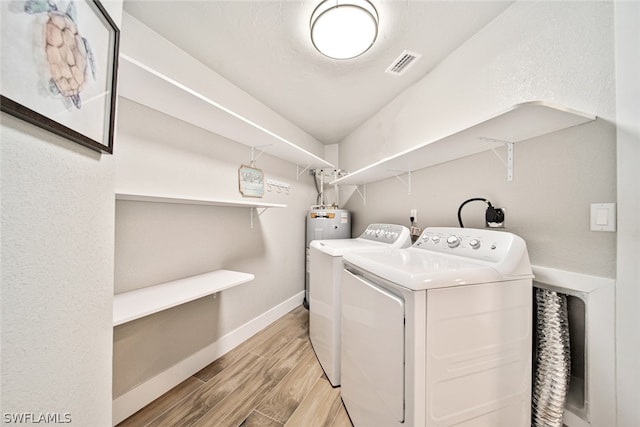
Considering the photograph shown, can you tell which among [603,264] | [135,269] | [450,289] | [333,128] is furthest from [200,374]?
[333,128]

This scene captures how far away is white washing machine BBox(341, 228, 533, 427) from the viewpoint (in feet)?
2.74

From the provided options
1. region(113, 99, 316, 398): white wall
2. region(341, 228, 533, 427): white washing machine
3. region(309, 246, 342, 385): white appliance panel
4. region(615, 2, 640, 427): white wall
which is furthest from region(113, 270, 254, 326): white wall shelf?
region(615, 2, 640, 427): white wall

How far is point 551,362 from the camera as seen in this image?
1034mm

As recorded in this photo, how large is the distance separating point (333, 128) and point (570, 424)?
3145 mm

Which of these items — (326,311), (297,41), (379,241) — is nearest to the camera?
(297,41)

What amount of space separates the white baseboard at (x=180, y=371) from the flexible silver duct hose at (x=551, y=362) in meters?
2.03

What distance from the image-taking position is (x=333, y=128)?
308 cm

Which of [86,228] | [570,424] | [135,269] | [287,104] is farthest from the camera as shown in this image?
[287,104]

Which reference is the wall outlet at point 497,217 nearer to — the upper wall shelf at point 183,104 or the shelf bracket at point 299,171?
the upper wall shelf at point 183,104

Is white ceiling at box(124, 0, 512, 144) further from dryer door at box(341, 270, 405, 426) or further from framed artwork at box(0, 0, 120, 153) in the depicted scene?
dryer door at box(341, 270, 405, 426)

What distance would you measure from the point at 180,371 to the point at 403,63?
2841mm

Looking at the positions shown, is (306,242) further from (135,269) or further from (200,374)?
(135,269)

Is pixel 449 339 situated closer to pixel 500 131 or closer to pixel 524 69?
pixel 500 131

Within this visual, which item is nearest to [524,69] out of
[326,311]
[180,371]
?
[326,311]
